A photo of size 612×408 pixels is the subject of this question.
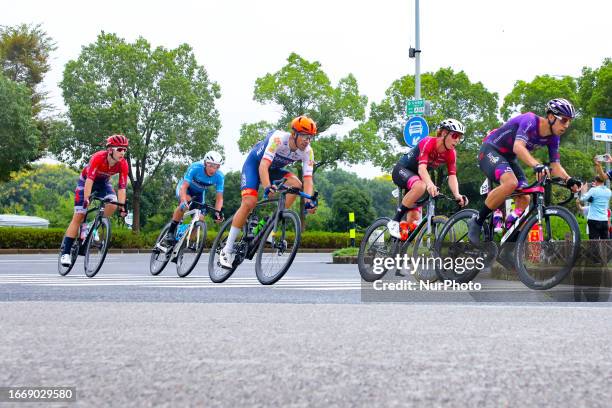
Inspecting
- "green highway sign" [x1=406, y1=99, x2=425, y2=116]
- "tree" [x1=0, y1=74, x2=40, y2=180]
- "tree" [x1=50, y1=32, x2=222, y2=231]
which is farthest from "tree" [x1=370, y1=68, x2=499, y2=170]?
"green highway sign" [x1=406, y1=99, x2=425, y2=116]

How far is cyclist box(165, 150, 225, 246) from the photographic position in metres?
10.7

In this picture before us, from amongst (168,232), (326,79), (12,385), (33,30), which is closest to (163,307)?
(12,385)

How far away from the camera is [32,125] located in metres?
38.3

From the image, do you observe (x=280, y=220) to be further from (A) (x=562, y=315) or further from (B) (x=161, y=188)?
(B) (x=161, y=188)

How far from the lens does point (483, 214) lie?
7.41 m

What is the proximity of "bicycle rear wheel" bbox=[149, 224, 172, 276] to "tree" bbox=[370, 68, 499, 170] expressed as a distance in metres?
42.0

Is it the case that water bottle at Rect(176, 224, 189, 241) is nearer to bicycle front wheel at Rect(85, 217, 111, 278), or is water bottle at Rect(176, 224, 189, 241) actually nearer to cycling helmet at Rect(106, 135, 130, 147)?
bicycle front wheel at Rect(85, 217, 111, 278)

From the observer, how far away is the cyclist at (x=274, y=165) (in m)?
7.93

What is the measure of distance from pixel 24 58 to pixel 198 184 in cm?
4205

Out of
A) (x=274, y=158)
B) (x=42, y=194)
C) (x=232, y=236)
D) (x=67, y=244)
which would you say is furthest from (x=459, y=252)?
(x=42, y=194)

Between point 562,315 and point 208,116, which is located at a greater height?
point 208,116

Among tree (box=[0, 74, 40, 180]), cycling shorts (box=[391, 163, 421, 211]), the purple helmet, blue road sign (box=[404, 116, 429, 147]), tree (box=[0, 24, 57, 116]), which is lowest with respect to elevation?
cycling shorts (box=[391, 163, 421, 211])

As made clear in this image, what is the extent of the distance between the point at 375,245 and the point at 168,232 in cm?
365

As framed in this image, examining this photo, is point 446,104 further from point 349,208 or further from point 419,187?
point 419,187
